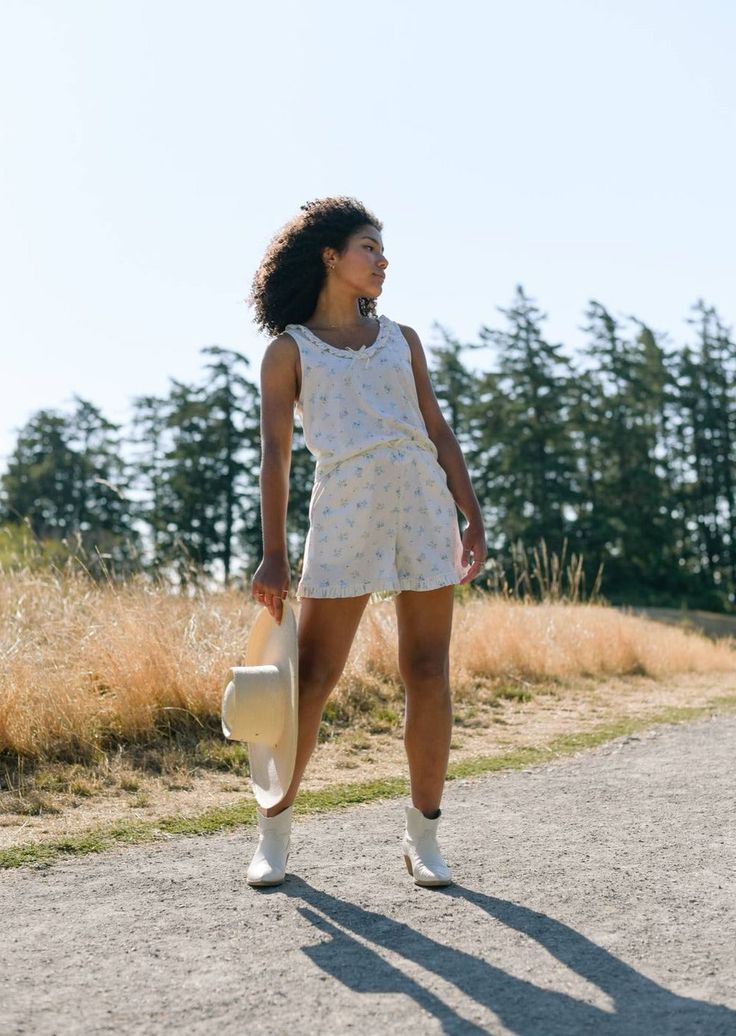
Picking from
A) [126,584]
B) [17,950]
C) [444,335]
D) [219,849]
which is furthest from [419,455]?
[444,335]

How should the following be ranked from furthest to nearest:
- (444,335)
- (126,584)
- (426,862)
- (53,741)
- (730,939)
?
(444,335) → (126,584) → (53,741) → (426,862) → (730,939)

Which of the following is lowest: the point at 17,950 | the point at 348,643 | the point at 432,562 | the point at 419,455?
the point at 17,950

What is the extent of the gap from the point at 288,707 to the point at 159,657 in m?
3.04

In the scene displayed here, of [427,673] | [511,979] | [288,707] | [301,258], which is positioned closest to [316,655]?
[288,707]

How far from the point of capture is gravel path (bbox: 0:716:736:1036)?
216 centimetres

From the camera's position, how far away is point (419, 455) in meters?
3.34

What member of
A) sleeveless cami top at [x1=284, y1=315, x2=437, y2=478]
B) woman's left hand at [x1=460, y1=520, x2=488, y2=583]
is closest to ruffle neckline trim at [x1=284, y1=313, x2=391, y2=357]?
sleeveless cami top at [x1=284, y1=315, x2=437, y2=478]

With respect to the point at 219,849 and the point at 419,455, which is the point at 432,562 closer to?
the point at 419,455

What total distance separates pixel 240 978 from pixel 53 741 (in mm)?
3136

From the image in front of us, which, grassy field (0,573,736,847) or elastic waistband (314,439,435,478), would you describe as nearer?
elastic waistband (314,439,435,478)

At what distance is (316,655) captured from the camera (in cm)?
329

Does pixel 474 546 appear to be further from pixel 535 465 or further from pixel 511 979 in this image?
pixel 535 465

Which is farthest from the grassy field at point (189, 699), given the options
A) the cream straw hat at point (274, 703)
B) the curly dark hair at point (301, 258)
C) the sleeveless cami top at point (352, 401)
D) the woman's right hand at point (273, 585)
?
the curly dark hair at point (301, 258)

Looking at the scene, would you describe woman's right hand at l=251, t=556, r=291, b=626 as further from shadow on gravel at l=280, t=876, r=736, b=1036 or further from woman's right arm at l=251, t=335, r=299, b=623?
shadow on gravel at l=280, t=876, r=736, b=1036
